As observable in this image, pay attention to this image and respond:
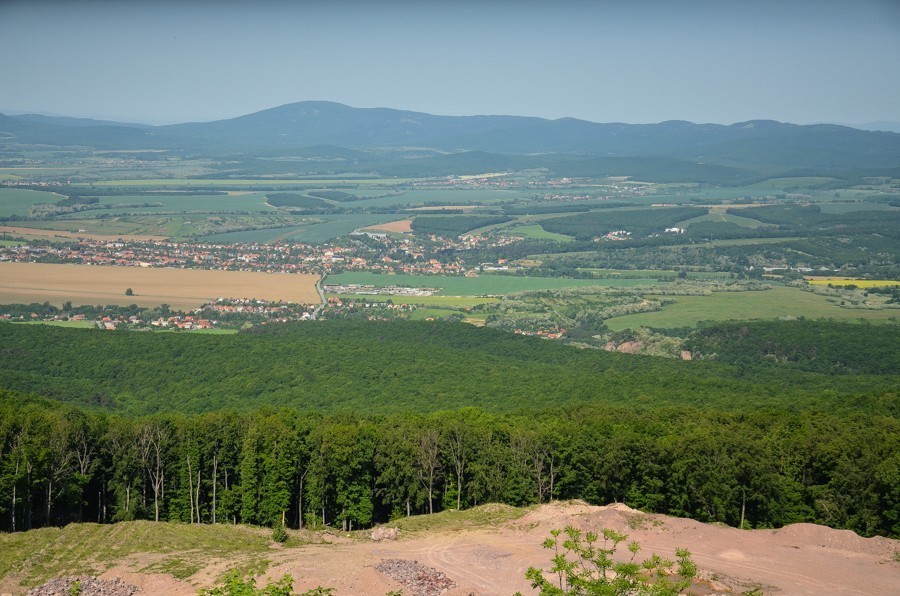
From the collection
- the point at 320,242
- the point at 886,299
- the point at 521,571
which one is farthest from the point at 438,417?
the point at 320,242

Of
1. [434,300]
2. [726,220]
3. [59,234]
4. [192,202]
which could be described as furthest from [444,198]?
[434,300]

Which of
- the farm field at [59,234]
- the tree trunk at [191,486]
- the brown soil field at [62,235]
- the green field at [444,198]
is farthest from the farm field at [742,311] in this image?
the green field at [444,198]

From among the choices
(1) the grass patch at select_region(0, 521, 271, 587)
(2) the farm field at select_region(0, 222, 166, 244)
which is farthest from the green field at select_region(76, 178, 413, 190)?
(1) the grass patch at select_region(0, 521, 271, 587)

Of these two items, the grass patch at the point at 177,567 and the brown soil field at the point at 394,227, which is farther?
the brown soil field at the point at 394,227

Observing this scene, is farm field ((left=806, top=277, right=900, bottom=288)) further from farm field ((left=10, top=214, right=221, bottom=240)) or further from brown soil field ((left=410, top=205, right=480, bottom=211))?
farm field ((left=10, top=214, right=221, bottom=240))

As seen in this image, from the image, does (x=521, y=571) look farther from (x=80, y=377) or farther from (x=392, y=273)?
(x=392, y=273)

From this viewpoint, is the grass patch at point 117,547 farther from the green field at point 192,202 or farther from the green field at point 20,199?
the green field at point 192,202

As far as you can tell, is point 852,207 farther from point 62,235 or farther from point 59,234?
point 59,234
